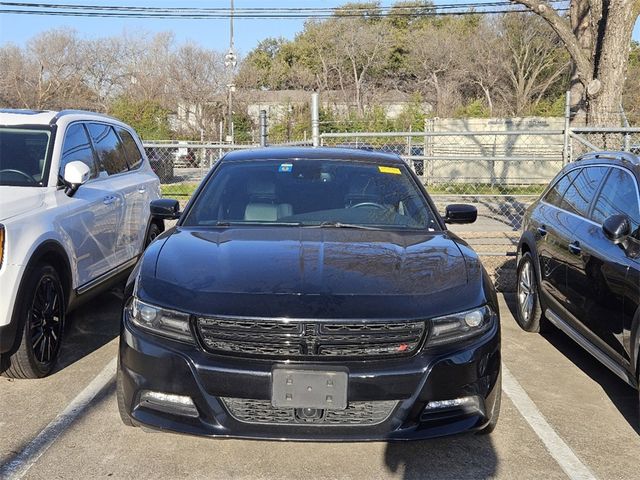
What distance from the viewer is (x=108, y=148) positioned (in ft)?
20.4

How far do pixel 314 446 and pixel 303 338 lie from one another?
0.92 meters

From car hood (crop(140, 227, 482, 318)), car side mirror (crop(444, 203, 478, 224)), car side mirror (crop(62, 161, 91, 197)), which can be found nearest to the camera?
car hood (crop(140, 227, 482, 318))

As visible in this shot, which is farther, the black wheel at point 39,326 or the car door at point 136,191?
the car door at point 136,191

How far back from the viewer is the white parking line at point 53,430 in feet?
10.5

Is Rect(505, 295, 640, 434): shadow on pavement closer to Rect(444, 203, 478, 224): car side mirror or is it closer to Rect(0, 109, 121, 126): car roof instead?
Rect(444, 203, 478, 224): car side mirror

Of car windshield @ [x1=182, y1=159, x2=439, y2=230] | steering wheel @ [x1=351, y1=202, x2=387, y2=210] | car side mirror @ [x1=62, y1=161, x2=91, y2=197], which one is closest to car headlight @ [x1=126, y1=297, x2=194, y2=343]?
car windshield @ [x1=182, y1=159, x2=439, y2=230]

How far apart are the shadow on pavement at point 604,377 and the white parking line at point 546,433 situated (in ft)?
1.78

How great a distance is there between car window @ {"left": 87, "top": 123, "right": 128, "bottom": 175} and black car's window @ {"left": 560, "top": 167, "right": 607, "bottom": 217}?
406cm

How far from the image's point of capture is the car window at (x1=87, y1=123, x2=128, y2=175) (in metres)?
5.95

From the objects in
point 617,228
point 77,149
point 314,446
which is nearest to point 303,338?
point 314,446

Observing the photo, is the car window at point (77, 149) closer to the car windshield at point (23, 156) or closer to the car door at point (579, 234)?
the car windshield at point (23, 156)

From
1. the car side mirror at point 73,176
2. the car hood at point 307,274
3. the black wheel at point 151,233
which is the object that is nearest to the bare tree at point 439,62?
the black wheel at point 151,233

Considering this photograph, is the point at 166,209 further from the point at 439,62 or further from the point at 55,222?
the point at 439,62

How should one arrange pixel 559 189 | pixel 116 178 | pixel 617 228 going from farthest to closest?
1. pixel 116 178
2. pixel 559 189
3. pixel 617 228
